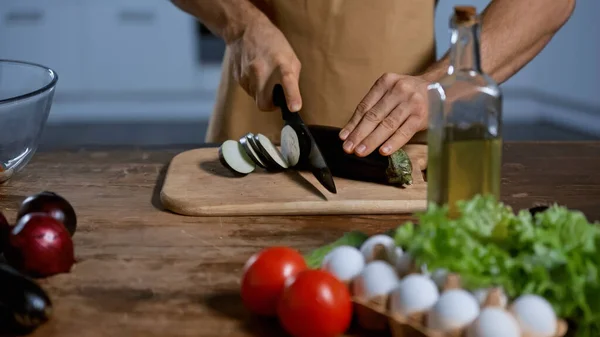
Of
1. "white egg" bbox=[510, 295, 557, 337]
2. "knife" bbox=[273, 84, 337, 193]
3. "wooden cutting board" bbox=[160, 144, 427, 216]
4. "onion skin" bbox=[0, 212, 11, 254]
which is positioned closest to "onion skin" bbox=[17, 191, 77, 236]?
"onion skin" bbox=[0, 212, 11, 254]

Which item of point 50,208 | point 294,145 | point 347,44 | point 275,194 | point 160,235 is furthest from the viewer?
point 347,44

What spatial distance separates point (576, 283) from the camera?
80 centimetres

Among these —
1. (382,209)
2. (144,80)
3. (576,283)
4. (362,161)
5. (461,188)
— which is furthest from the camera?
(144,80)

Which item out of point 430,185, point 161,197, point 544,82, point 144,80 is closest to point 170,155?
point 161,197

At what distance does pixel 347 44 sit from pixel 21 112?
0.81 m

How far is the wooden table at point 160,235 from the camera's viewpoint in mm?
943

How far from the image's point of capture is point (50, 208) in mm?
1151

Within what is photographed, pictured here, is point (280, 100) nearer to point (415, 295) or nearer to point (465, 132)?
point (465, 132)

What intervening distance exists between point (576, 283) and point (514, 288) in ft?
0.21

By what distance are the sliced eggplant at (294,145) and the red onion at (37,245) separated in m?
0.58

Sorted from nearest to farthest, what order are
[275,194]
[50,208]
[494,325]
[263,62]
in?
[494,325] < [50,208] < [275,194] < [263,62]

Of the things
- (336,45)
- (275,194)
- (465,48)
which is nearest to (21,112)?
(275,194)

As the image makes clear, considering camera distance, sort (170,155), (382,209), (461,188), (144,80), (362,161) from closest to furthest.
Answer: (461,188) < (382,209) < (362,161) < (170,155) < (144,80)

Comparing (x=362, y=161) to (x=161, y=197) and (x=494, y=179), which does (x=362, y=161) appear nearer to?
(x=161, y=197)
